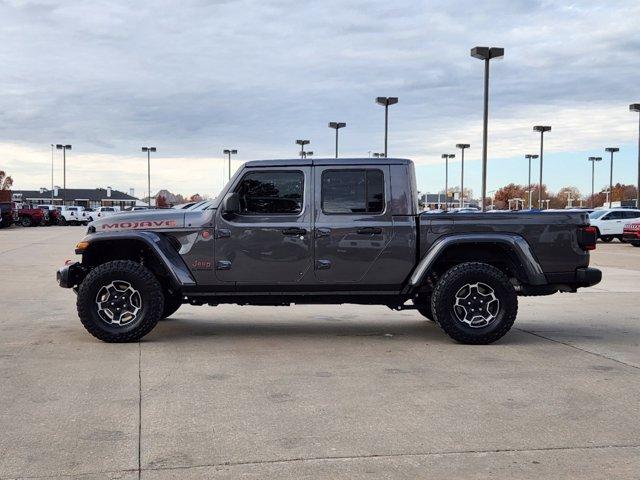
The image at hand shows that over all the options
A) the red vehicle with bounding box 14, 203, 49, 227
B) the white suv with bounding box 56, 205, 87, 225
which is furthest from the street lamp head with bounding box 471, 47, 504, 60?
the white suv with bounding box 56, 205, 87, 225

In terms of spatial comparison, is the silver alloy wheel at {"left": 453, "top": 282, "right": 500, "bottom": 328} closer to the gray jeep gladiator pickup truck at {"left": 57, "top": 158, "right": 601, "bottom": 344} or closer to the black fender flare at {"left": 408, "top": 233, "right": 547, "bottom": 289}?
the gray jeep gladiator pickup truck at {"left": 57, "top": 158, "right": 601, "bottom": 344}

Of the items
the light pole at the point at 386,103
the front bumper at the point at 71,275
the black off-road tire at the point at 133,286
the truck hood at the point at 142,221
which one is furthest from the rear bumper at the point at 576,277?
the light pole at the point at 386,103

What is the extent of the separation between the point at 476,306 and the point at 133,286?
365cm

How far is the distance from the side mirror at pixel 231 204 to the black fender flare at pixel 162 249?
70 centimetres

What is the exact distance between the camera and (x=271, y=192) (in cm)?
798

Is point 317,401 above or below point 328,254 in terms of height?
below

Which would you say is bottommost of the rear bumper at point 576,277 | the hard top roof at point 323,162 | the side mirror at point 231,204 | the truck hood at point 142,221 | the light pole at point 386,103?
the rear bumper at point 576,277

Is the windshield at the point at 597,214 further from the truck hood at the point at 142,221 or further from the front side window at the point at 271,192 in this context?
the truck hood at the point at 142,221

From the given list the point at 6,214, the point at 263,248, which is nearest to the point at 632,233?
the point at 263,248

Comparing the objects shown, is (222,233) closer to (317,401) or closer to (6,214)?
(317,401)

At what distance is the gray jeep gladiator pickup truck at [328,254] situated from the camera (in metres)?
7.77

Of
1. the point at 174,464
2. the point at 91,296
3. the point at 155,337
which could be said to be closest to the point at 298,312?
the point at 155,337

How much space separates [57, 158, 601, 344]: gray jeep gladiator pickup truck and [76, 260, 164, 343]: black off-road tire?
0.4 inches

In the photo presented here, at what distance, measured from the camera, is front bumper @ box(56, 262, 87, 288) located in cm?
798
